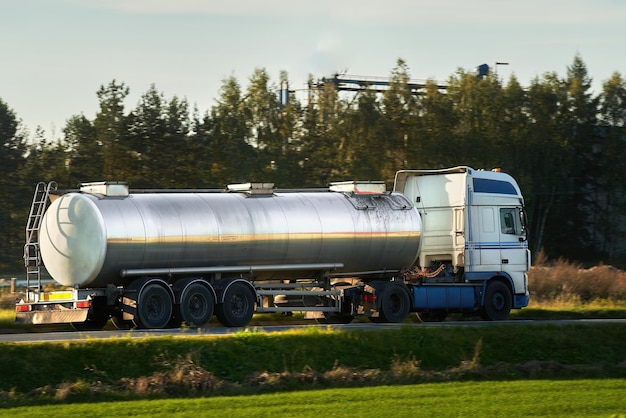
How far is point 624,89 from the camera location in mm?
78062

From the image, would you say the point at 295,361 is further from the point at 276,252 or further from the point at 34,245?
the point at 34,245

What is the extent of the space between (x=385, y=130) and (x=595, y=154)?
56.6ft

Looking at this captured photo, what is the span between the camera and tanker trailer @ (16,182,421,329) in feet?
87.3

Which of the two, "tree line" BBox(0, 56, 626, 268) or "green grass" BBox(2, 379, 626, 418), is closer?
"green grass" BBox(2, 379, 626, 418)

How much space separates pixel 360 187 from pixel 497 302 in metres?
5.23

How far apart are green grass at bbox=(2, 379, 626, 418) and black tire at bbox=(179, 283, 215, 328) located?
317 inches

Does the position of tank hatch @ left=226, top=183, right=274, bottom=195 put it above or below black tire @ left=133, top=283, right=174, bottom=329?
above

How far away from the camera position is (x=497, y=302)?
3297cm

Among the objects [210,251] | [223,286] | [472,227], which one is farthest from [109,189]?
[472,227]

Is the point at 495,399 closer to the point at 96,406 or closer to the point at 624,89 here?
the point at 96,406

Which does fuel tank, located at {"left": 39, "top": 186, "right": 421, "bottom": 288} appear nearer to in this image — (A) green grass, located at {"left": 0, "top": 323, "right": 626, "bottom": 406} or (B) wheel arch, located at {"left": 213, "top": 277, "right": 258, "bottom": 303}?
(B) wheel arch, located at {"left": 213, "top": 277, "right": 258, "bottom": 303}

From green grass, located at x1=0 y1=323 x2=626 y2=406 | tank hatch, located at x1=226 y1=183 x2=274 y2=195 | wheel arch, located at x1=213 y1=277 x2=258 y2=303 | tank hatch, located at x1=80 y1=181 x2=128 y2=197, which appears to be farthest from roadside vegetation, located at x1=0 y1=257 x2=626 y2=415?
tank hatch, located at x1=226 y1=183 x2=274 y2=195

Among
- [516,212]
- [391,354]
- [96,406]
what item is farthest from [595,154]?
[96,406]

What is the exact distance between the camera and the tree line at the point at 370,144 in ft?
194
